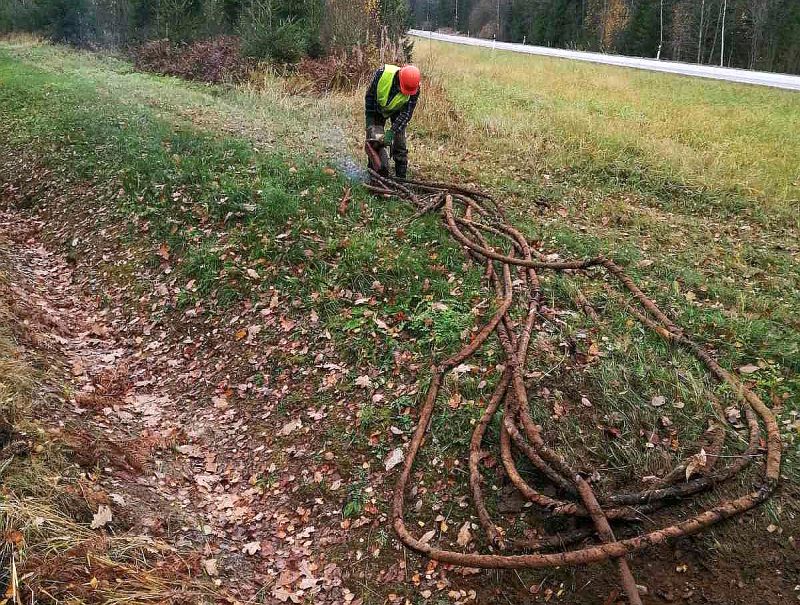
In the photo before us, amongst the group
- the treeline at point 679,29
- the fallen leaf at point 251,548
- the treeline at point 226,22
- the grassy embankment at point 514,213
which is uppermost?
the treeline at point 679,29

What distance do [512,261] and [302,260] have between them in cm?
233

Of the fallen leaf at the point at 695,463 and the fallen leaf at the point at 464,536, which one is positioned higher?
the fallen leaf at the point at 695,463

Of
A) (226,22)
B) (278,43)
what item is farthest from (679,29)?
(278,43)

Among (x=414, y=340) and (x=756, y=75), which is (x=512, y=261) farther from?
(x=756, y=75)

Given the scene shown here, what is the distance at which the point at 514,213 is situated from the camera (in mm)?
7207

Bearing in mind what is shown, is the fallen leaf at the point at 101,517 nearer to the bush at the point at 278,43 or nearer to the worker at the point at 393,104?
the worker at the point at 393,104

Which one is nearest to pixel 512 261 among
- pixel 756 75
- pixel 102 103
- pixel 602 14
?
pixel 102 103

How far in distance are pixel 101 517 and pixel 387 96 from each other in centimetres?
611

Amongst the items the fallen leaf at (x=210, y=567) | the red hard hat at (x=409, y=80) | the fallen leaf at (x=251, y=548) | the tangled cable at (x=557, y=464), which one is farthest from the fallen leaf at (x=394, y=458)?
the red hard hat at (x=409, y=80)

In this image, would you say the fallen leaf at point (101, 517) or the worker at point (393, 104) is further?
the worker at point (393, 104)

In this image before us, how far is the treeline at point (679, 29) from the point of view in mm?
29156

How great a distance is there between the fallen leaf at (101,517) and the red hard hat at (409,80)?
600 centimetres

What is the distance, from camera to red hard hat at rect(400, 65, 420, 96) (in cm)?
718

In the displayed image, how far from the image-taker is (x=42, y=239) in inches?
315
